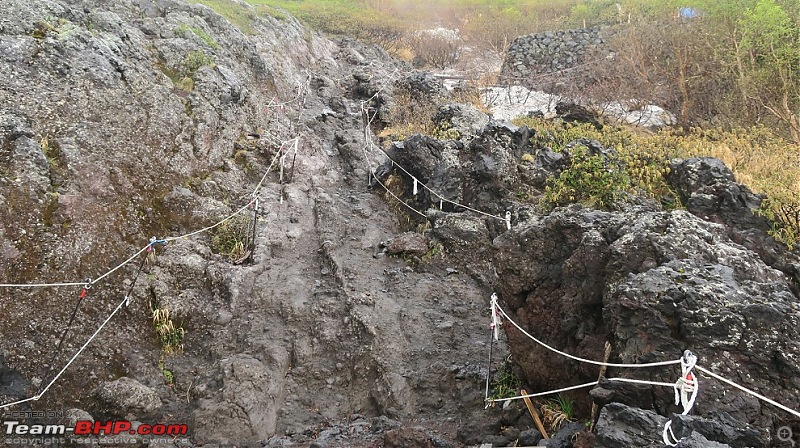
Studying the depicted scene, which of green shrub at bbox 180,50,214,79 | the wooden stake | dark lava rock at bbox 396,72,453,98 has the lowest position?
the wooden stake

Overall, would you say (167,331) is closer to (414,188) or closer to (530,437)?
(530,437)

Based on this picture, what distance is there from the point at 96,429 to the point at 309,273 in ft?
14.5

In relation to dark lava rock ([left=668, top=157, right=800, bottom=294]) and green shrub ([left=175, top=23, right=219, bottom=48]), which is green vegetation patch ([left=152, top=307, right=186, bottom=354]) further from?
green shrub ([left=175, top=23, right=219, bottom=48])

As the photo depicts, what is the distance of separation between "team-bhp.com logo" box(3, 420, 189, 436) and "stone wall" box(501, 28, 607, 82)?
2213 centimetres

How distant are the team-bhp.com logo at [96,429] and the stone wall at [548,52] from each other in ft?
72.6

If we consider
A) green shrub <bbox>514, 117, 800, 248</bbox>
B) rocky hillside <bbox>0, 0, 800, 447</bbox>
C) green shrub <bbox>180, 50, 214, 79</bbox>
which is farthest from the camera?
green shrub <bbox>180, 50, 214, 79</bbox>

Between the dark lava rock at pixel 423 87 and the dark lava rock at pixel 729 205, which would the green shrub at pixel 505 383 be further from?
the dark lava rock at pixel 423 87

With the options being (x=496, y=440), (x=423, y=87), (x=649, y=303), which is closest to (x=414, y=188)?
(x=496, y=440)

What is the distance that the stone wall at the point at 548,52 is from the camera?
80.5 feet

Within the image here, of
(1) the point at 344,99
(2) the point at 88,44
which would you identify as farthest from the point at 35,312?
(1) the point at 344,99

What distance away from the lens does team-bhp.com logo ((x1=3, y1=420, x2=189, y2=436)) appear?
5910mm

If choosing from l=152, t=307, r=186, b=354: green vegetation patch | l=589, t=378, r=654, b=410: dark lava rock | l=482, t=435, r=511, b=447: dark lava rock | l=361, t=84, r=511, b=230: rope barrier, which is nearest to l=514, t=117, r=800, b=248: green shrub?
l=361, t=84, r=511, b=230: rope barrier

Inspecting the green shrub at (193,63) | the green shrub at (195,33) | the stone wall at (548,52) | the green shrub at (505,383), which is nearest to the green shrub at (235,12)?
the green shrub at (195,33)

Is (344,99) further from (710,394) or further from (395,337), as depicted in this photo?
(710,394)
